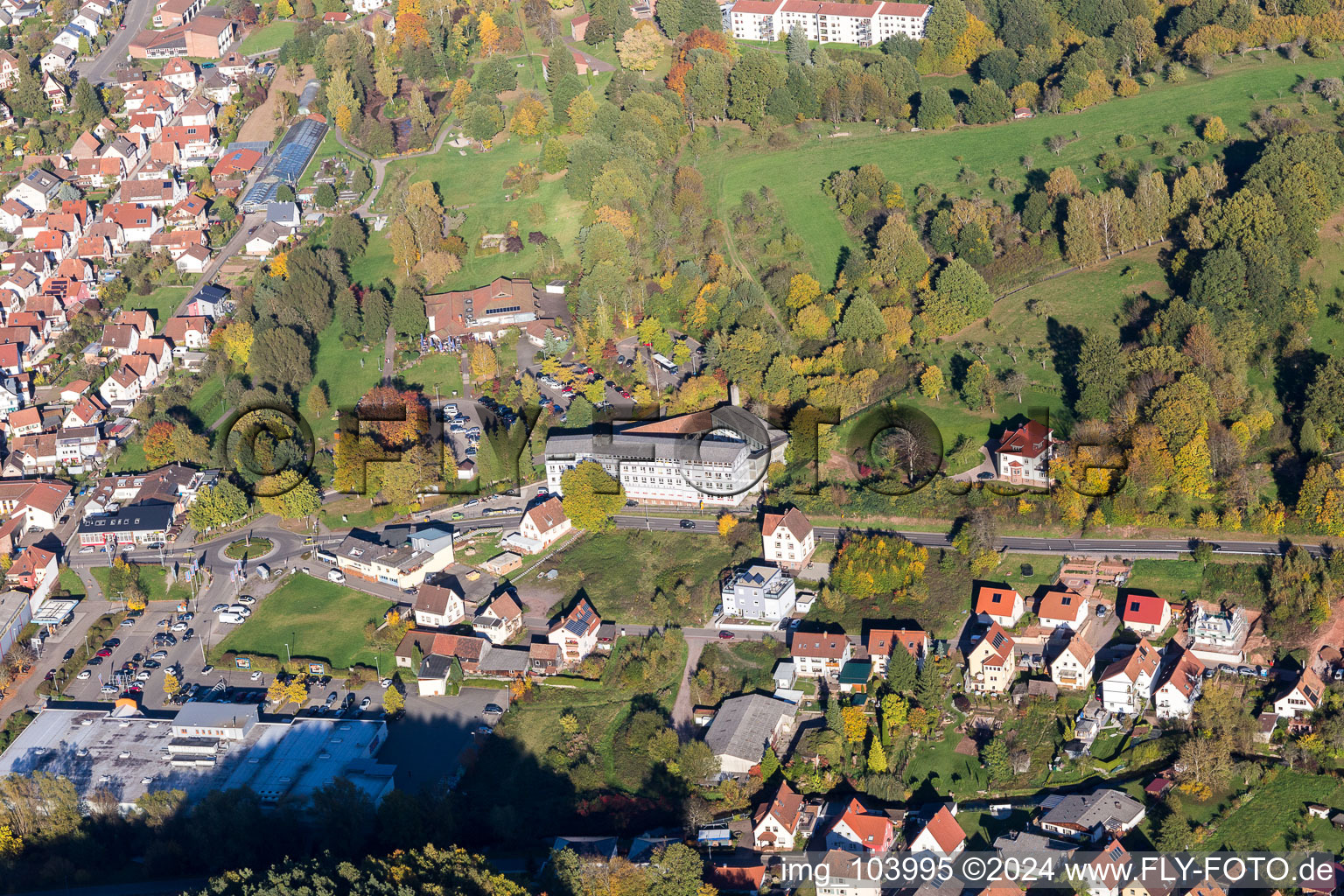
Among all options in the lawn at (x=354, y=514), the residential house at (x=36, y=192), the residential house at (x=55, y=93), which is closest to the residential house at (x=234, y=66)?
the residential house at (x=55, y=93)

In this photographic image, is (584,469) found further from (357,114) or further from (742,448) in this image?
(357,114)

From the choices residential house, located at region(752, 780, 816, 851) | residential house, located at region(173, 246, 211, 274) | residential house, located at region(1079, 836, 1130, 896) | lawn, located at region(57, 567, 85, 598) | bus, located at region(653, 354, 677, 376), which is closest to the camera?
residential house, located at region(1079, 836, 1130, 896)

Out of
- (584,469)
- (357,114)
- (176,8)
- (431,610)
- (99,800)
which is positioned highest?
(176,8)

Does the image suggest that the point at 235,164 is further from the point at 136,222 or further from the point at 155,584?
the point at 155,584

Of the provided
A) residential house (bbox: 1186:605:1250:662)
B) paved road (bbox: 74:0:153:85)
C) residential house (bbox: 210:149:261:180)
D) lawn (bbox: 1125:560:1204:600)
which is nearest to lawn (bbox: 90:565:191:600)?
residential house (bbox: 210:149:261:180)

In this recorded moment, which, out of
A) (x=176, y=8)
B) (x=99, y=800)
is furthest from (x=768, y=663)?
(x=176, y=8)

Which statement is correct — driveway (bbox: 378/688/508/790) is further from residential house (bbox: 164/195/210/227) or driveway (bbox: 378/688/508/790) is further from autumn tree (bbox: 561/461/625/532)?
residential house (bbox: 164/195/210/227)

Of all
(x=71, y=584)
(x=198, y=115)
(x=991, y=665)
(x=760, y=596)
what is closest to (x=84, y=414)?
(x=71, y=584)
